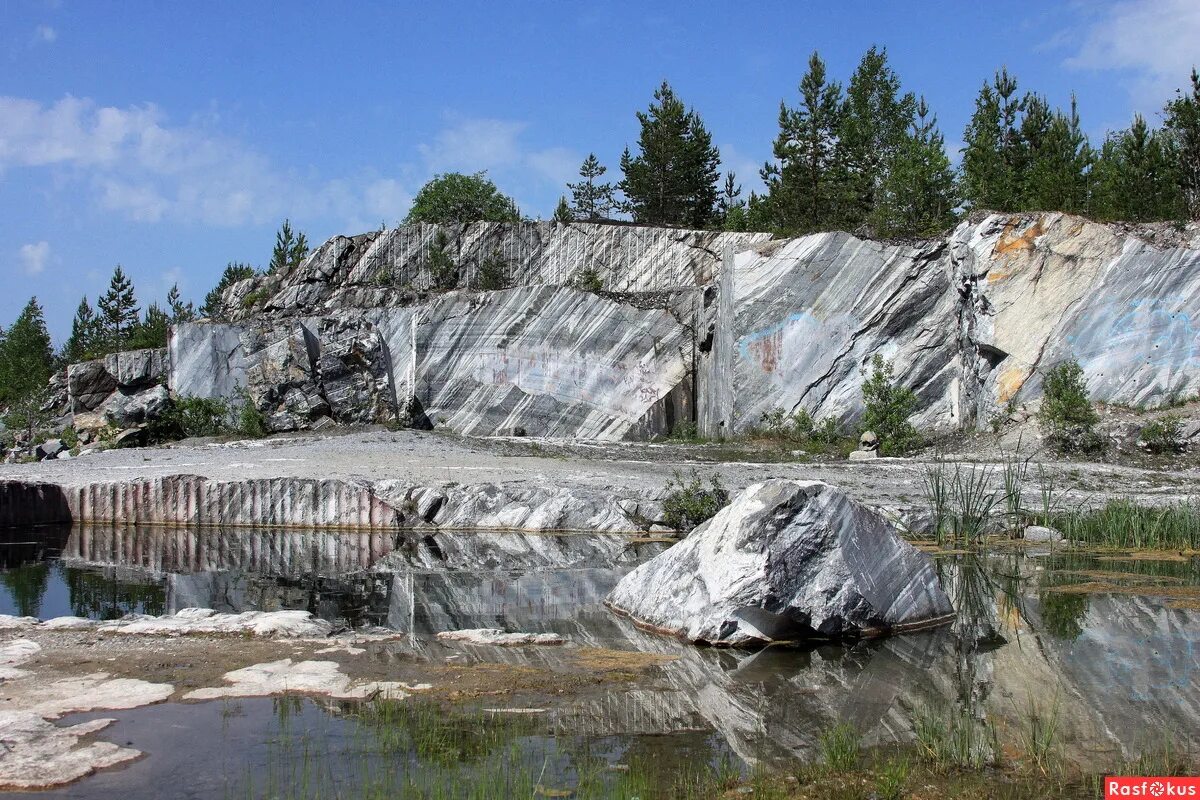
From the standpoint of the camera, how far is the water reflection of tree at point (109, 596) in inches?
362

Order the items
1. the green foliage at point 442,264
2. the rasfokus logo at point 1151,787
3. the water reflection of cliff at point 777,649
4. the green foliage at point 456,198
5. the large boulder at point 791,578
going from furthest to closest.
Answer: the green foliage at point 456,198 → the green foliage at point 442,264 → the large boulder at point 791,578 → the water reflection of cliff at point 777,649 → the rasfokus logo at point 1151,787

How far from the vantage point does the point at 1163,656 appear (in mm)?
7195

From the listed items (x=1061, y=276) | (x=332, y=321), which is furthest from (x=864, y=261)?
(x=332, y=321)

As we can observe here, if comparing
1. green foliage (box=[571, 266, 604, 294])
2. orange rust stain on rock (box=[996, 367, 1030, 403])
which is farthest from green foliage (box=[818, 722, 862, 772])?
green foliage (box=[571, 266, 604, 294])

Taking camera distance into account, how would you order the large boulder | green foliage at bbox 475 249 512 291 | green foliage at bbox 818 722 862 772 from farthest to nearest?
1. green foliage at bbox 475 249 512 291
2. the large boulder
3. green foliage at bbox 818 722 862 772

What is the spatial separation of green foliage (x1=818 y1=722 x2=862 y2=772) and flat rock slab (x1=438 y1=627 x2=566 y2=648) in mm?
2913

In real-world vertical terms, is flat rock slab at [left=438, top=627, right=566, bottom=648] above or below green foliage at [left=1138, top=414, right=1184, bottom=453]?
below

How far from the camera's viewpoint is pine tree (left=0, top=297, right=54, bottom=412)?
145 feet

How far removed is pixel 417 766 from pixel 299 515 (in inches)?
441

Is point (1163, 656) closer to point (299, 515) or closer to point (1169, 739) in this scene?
point (1169, 739)

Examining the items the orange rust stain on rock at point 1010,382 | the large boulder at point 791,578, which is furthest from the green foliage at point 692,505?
the orange rust stain on rock at point 1010,382

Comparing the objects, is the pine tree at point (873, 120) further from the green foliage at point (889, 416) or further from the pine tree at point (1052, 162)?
the green foliage at point (889, 416)

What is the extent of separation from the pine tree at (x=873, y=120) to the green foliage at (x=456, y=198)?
13988mm

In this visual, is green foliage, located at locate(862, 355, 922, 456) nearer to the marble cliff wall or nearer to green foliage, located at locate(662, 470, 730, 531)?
the marble cliff wall
